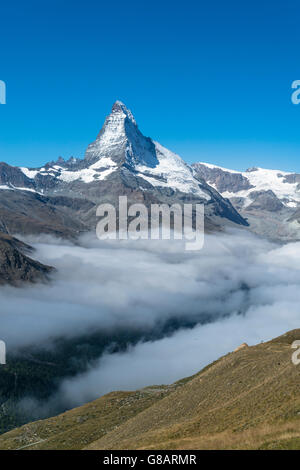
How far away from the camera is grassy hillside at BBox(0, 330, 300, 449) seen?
177 ft

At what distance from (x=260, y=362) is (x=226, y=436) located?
4232 centimetres

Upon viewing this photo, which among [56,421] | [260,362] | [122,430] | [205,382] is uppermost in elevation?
[260,362]

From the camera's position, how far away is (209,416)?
6900 cm

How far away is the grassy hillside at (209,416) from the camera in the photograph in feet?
177

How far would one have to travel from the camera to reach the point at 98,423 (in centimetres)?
11150

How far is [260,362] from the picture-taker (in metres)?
93.6
